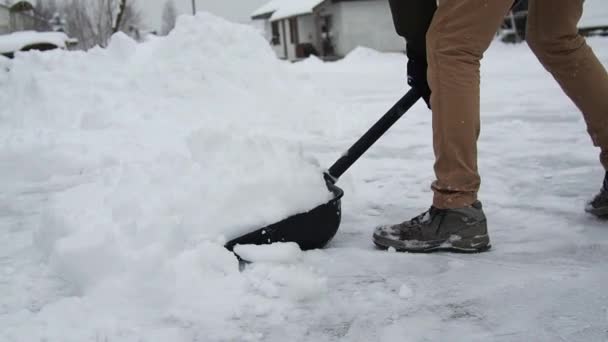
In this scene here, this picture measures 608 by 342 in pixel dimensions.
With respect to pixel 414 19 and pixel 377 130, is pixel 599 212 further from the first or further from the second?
pixel 414 19

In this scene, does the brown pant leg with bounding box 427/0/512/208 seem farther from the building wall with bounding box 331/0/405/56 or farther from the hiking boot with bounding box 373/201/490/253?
the building wall with bounding box 331/0/405/56

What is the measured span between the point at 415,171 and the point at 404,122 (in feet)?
5.83

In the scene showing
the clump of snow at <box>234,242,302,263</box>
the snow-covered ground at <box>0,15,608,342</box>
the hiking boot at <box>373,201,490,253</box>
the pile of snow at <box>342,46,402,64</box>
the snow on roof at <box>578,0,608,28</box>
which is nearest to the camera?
the snow-covered ground at <box>0,15,608,342</box>

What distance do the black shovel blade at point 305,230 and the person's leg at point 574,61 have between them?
0.88 meters

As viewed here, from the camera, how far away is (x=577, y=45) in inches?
72.6

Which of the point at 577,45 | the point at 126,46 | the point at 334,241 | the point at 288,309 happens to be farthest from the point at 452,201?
the point at 126,46

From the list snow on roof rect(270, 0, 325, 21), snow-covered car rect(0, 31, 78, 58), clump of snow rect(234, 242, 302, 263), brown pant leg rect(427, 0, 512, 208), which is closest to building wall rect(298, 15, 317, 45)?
snow on roof rect(270, 0, 325, 21)

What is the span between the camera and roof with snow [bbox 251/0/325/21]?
25297 millimetres

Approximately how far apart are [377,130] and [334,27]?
25.0 metres

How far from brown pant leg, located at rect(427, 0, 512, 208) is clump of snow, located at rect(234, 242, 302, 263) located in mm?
497

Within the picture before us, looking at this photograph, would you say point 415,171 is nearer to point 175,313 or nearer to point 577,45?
point 577,45

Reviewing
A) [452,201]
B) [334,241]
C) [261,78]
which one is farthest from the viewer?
[261,78]

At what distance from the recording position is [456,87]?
156cm

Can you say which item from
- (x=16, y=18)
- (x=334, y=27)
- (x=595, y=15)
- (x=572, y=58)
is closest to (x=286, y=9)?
(x=334, y=27)
